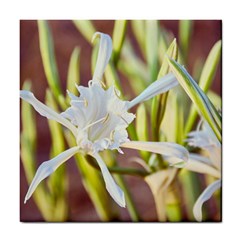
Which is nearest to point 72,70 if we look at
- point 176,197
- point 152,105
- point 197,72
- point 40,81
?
point 40,81

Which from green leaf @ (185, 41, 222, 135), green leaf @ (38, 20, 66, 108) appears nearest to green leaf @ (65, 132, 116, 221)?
green leaf @ (38, 20, 66, 108)

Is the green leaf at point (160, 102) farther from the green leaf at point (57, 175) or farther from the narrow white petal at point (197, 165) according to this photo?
the green leaf at point (57, 175)

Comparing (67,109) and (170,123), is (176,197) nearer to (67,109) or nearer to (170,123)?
(170,123)

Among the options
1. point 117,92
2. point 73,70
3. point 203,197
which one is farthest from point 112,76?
point 203,197

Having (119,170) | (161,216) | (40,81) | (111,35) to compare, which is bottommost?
(161,216)

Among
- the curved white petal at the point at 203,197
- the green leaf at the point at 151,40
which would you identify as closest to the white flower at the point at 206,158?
the curved white petal at the point at 203,197
